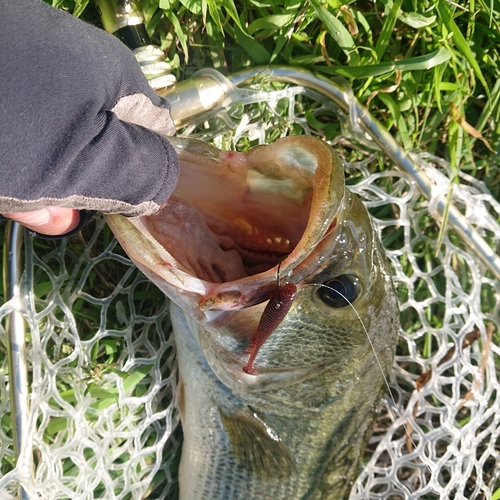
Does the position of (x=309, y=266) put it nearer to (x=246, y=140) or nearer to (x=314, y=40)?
(x=246, y=140)

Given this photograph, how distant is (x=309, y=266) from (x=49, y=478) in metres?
1.34

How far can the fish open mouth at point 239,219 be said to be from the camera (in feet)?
4.81

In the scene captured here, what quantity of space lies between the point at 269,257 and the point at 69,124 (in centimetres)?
85

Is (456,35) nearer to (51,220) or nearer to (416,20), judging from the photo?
(416,20)

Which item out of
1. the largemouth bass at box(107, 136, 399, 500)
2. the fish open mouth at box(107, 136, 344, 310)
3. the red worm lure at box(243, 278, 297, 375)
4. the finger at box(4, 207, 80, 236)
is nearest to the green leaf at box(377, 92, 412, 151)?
the largemouth bass at box(107, 136, 399, 500)

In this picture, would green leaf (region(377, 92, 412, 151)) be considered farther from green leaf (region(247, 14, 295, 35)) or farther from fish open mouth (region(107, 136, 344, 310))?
fish open mouth (region(107, 136, 344, 310))

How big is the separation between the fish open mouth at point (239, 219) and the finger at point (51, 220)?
260mm

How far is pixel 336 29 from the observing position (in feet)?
6.97

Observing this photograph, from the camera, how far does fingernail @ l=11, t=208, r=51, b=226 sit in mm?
1616

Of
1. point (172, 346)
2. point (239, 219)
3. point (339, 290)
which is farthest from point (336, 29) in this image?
point (172, 346)

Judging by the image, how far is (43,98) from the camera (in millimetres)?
1164

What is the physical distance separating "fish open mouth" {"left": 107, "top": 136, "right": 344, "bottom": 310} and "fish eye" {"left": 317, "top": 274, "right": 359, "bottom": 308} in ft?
0.46

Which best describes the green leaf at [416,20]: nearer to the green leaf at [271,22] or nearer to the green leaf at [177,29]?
the green leaf at [271,22]

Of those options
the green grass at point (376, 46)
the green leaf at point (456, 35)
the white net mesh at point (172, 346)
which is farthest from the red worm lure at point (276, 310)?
the green leaf at point (456, 35)
